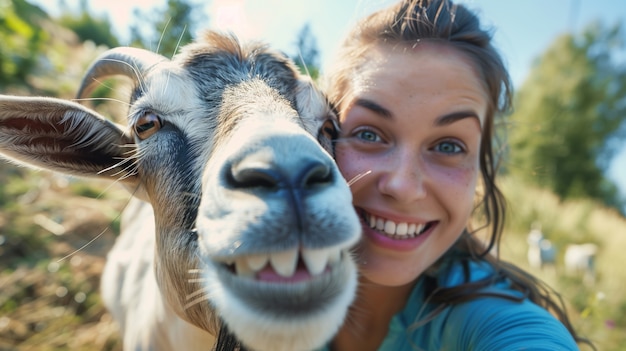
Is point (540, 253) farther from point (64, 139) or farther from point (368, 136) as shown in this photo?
point (64, 139)

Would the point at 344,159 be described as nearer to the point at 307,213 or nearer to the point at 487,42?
the point at 307,213

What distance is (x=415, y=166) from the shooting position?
2062 millimetres

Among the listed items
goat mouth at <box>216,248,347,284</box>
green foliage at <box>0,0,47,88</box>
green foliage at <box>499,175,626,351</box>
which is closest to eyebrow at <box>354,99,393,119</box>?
goat mouth at <box>216,248,347,284</box>

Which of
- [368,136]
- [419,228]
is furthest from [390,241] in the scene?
[368,136]

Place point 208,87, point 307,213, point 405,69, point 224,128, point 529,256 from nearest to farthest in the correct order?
point 307,213 < point 224,128 < point 208,87 < point 405,69 < point 529,256

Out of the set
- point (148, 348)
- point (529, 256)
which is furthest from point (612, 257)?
point (148, 348)

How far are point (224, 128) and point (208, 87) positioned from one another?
407 mm

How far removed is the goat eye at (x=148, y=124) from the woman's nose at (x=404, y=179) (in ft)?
4.11

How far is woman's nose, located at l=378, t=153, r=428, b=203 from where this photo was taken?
6.41 ft

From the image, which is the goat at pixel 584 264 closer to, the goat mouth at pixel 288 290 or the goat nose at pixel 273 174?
the goat mouth at pixel 288 290

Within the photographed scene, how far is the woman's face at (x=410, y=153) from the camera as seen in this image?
6.84 feet

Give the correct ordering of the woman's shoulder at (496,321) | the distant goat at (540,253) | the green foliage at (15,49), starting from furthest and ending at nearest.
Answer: the green foliage at (15,49) < the distant goat at (540,253) < the woman's shoulder at (496,321)

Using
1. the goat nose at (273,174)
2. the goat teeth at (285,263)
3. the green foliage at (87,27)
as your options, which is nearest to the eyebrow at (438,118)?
the goat nose at (273,174)

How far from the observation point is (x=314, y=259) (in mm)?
1258
